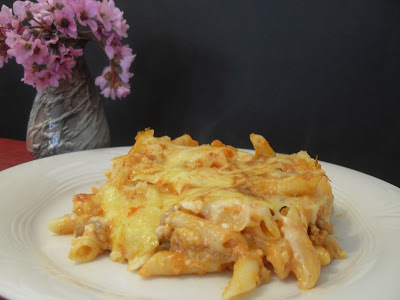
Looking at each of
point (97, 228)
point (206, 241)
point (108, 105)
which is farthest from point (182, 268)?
point (108, 105)

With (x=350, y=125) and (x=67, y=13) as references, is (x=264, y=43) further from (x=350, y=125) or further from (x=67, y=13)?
(x=67, y=13)

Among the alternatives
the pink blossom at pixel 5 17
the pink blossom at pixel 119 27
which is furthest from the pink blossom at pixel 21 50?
the pink blossom at pixel 119 27

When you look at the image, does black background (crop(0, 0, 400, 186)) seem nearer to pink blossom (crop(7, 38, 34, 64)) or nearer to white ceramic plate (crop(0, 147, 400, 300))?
white ceramic plate (crop(0, 147, 400, 300))

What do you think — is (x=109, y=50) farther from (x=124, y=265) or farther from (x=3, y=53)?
(x=124, y=265)

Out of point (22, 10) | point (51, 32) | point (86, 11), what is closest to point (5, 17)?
point (22, 10)

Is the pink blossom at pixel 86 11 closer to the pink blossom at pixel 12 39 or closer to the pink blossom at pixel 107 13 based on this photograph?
the pink blossom at pixel 107 13

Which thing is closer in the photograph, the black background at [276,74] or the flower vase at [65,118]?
the flower vase at [65,118]

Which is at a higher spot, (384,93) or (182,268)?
(384,93)
